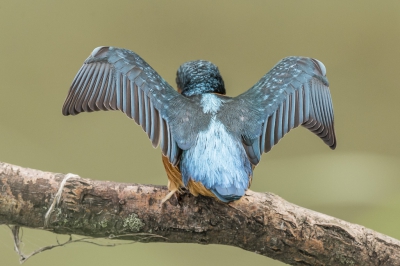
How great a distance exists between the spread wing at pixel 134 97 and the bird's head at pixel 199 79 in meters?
0.14

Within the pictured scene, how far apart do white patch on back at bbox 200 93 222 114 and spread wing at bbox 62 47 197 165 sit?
3 cm

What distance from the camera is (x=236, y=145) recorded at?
1.49 meters

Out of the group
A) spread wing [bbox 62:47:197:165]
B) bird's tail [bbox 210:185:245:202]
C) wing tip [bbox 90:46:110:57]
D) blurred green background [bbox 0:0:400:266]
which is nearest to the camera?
bird's tail [bbox 210:185:245:202]

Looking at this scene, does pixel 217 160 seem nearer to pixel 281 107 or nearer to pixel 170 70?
pixel 281 107

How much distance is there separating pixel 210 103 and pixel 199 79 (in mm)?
184

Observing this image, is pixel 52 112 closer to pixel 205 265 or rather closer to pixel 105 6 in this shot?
pixel 105 6

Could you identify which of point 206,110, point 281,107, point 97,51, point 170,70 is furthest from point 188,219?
point 170,70

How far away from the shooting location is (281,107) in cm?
164

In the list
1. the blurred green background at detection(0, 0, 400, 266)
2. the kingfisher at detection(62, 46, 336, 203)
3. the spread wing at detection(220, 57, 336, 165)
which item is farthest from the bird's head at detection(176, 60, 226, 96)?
the blurred green background at detection(0, 0, 400, 266)

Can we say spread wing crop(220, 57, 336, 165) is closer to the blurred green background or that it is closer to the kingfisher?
the kingfisher

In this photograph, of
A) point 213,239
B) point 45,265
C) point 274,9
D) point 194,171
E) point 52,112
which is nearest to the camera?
point 194,171

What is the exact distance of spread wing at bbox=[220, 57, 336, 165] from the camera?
155 cm

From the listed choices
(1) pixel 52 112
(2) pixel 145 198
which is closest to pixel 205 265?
(1) pixel 52 112

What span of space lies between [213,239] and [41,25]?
6.78 feet
